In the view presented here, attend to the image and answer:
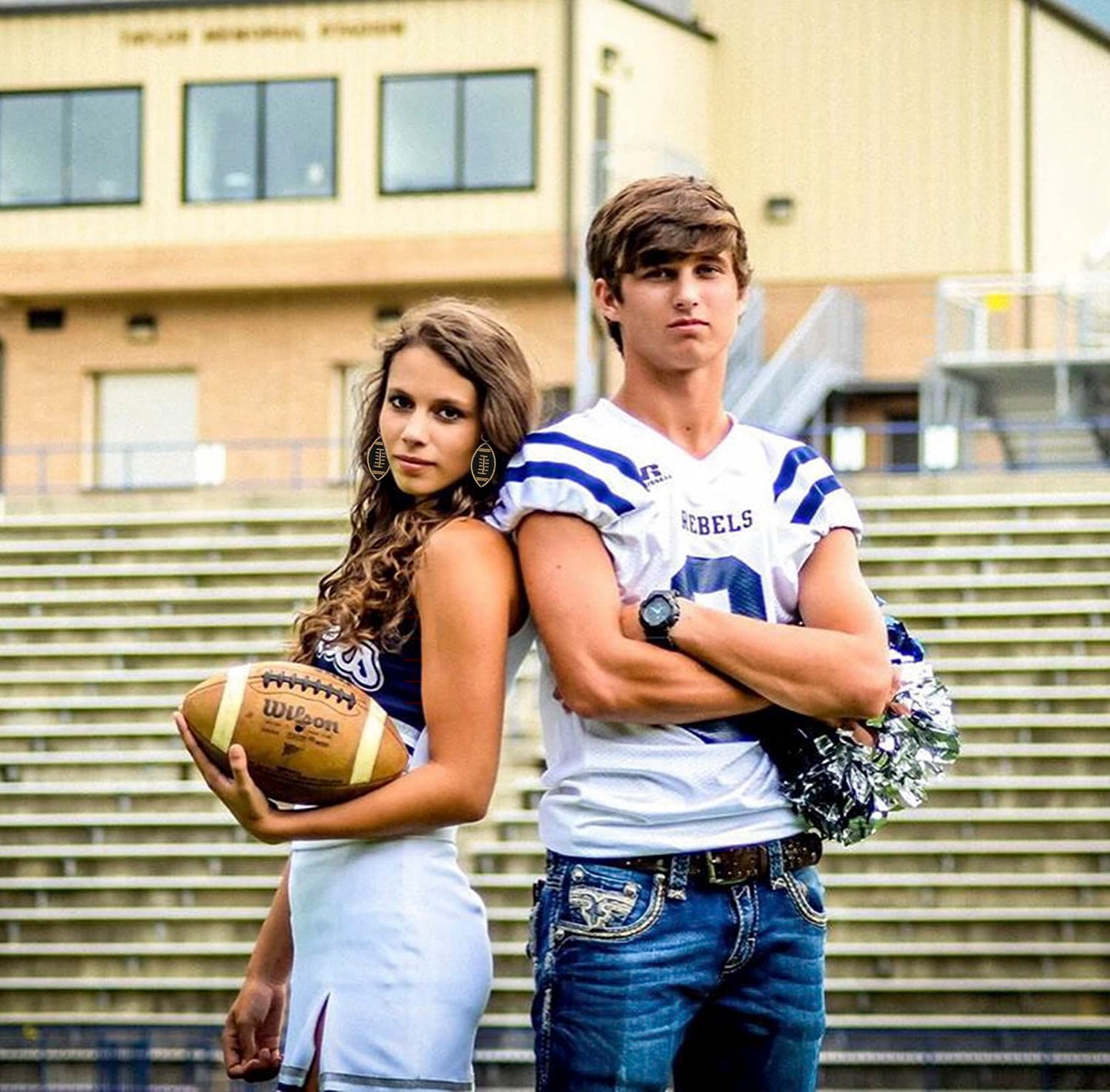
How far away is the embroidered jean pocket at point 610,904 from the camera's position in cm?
321

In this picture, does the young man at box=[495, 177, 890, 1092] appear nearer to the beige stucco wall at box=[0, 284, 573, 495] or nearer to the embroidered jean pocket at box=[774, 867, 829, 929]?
the embroidered jean pocket at box=[774, 867, 829, 929]

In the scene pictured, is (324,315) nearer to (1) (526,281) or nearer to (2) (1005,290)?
(1) (526,281)

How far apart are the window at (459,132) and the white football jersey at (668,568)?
18.8 metres

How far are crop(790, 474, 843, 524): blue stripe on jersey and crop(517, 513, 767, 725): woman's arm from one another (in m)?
0.26

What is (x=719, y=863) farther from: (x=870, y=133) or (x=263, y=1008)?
(x=870, y=133)

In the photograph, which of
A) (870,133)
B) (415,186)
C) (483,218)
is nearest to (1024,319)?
(870,133)

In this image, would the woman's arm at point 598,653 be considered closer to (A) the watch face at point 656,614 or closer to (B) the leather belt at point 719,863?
(A) the watch face at point 656,614

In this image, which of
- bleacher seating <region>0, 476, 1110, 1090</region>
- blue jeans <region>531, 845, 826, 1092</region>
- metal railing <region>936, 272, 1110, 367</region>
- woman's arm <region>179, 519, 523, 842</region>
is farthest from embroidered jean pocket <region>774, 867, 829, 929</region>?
metal railing <region>936, 272, 1110, 367</region>

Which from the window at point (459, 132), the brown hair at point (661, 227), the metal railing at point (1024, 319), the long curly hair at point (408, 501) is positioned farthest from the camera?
the window at point (459, 132)

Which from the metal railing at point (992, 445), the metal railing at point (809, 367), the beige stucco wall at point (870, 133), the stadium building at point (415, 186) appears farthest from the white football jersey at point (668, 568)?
the beige stucco wall at point (870, 133)

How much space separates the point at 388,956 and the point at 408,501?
2.03ft

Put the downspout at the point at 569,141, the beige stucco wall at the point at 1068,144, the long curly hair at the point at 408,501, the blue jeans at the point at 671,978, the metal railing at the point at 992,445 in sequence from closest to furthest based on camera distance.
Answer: the blue jeans at the point at 671,978 → the long curly hair at the point at 408,501 → the metal railing at the point at 992,445 → the downspout at the point at 569,141 → the beige stucco wall at the point at 1068,144

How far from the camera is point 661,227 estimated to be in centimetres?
331

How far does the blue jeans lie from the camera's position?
10.5 feet
